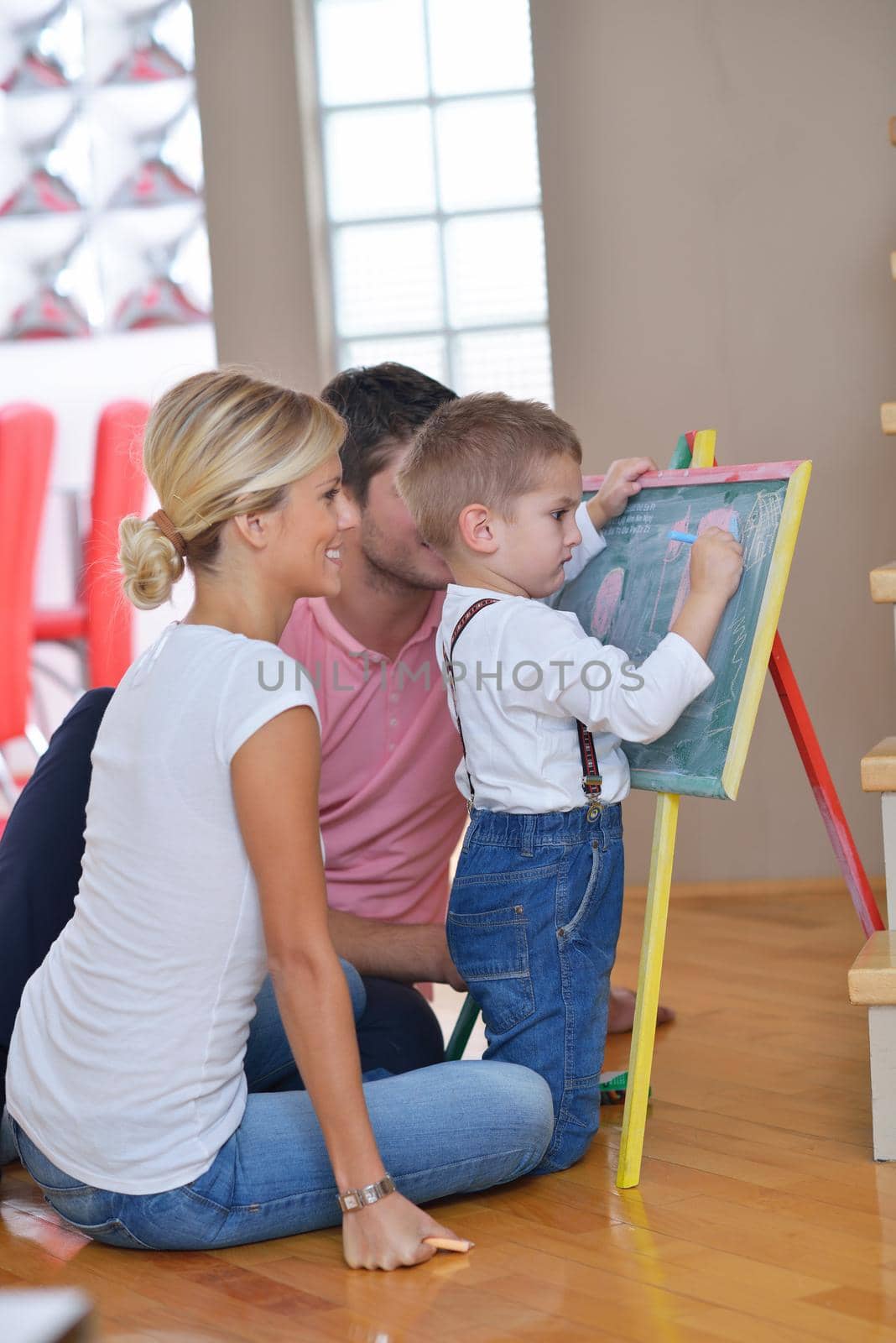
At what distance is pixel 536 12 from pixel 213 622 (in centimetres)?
227

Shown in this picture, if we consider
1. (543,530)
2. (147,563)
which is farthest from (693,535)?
(147,563)

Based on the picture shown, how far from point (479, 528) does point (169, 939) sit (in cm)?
60

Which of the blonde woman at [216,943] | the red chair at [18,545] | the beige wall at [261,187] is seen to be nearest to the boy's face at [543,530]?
the blonde woman at [216,943]

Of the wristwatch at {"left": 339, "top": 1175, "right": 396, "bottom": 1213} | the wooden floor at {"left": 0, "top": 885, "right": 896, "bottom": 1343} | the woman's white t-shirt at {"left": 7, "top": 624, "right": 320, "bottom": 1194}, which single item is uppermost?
the woman's white t-shirt at {"left": 7, "top": 624, "right": 320, "bottom": 1194}

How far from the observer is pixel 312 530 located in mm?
1543

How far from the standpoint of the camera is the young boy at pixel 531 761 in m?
1.69

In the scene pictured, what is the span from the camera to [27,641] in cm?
465

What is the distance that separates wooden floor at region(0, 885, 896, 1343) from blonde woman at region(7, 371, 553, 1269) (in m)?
0.05

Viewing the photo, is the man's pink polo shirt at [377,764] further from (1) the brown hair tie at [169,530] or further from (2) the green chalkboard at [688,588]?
(1) the brown hair tie at [169,530]

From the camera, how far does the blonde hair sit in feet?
4.91

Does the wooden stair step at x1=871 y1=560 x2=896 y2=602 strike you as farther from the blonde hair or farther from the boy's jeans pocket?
the blonde hair

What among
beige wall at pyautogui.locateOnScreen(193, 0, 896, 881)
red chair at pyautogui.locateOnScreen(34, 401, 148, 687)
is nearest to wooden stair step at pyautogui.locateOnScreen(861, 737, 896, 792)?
beige wall at pyautogui.locateOnScreen(193, 0, 896, 881)

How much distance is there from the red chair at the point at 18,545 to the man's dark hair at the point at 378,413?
8.55 feet

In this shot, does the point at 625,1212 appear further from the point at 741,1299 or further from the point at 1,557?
the point at 1,557
